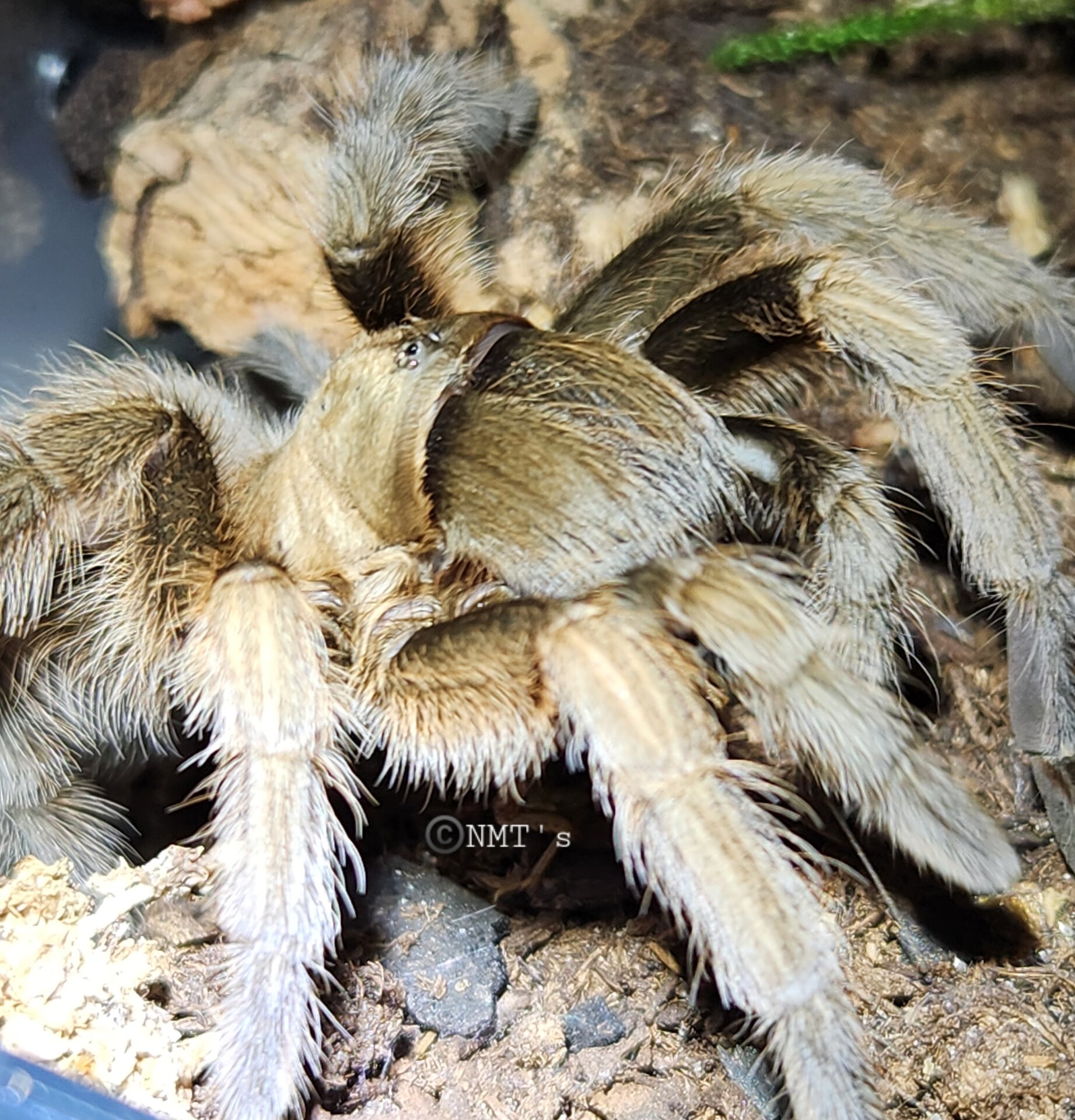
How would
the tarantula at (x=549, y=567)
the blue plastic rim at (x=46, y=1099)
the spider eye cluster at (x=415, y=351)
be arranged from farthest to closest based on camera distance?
the spider eye cluster at (x=415, y=351), the tarantula at (x=549, y=567), the blue plastic rim at (x=46, y=1099)

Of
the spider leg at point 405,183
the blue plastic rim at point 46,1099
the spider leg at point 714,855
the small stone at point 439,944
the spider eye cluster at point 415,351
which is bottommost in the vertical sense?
the small stone at point 439,944

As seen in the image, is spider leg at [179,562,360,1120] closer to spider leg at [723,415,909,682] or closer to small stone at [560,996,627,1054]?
small stone at [560,996,627,1054]

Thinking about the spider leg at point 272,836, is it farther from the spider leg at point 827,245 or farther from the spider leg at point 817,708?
the spider leg at point 827,245

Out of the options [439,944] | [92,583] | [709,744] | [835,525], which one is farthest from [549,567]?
[92,583]

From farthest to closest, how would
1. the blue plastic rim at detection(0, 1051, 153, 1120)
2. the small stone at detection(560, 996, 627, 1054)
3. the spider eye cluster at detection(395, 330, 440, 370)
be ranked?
the spider eye cluster at detection(395, 330, 440, 370)
the small stone at detection(560, 996, 627, 1054)
the blue plastic rim at detection(0, 1051, 153, 1120)

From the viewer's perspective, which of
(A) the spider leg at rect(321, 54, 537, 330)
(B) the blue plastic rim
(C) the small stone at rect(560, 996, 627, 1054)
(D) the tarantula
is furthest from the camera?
(A) the spider leg at rect(321, 54, 537, 330)

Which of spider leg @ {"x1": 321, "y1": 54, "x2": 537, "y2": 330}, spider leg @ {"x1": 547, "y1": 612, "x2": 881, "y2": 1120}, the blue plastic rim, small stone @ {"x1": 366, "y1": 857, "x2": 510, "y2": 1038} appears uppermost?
spider leg @ {"x1": 321, "y1": 54, "x2": 537, "y2": 330}

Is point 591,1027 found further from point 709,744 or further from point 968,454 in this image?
point 968,454

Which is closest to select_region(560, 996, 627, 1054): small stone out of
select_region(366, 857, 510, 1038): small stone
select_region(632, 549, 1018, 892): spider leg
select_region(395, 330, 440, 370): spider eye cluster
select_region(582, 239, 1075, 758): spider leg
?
select_region(366, 857, 510, 1038): small stone

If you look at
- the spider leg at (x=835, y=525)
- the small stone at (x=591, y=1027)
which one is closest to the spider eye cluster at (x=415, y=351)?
the spider leg at (x=835, y=525)
